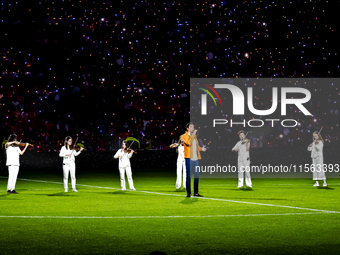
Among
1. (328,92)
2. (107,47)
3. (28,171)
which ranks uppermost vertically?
(107,47)

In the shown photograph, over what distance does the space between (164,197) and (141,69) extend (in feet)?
57.0

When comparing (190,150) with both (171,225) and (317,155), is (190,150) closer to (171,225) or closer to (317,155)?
(171,225)

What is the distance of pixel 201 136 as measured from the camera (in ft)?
107

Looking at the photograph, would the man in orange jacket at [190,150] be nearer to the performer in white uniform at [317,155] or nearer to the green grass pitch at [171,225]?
the green grass pitch at [171,225]

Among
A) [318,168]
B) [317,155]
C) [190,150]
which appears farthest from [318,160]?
[190,150]

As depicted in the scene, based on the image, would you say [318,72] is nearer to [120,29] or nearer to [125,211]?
[120,29]

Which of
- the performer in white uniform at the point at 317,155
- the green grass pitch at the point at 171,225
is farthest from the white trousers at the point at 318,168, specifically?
the green grass pitch at the point at 171,225

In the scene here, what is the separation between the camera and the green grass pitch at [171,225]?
7.73 meters

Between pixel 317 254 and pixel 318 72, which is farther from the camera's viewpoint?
pixel 318 72

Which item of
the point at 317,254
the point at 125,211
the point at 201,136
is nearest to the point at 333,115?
the point at 201,136

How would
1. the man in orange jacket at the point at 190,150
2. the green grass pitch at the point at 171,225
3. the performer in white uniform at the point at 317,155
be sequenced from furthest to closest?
the performer in white uniform at the point at 317,155
the man in orange jacket at the point at 190,150
the green grass pitch at the point at 171,225

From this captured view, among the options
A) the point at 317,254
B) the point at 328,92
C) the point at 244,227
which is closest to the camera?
the point at 317,254

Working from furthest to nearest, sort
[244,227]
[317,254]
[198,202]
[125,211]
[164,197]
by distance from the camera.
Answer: [164,197], [198,202], [125,211], [244,227], [317,254]

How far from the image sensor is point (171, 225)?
32.2ft
